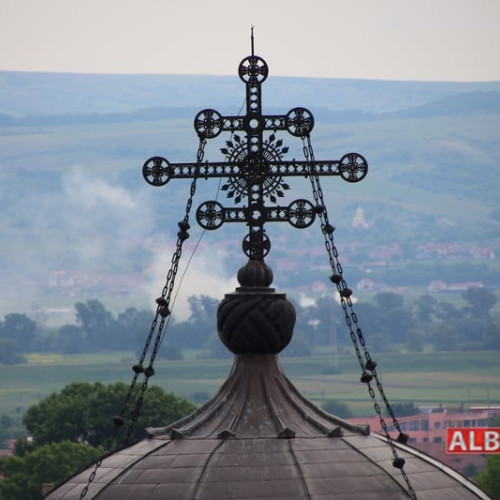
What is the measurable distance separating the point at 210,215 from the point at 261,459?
248 centimetres

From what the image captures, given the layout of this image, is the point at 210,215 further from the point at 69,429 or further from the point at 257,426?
the point at 69,429

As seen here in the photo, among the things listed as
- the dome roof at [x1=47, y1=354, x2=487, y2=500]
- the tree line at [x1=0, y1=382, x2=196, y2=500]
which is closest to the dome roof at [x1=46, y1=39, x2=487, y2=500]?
the dome roof at [x1=47, y1=354, x2=487, y2=500]

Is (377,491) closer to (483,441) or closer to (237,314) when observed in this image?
(237,314)

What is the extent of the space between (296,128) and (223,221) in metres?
0.92

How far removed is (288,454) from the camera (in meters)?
17.4

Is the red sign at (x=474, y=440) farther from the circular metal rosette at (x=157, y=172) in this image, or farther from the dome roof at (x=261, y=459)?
the dome roof at (x=261, y=459)

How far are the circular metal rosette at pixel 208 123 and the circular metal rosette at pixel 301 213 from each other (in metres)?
0.84

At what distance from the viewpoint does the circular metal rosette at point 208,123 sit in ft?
62.5

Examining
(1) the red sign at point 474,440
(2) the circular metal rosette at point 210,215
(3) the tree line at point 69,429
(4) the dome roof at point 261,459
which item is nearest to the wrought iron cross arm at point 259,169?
(2) the circular metal rosette at point 210,215

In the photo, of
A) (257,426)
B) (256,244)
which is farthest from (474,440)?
(257,426)

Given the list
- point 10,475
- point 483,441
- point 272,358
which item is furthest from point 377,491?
point 483,441

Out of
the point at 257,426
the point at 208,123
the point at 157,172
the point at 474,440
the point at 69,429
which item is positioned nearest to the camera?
the point at 257,426

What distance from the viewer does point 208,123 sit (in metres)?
19.1

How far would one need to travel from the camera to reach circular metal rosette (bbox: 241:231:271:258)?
62.5 feet
